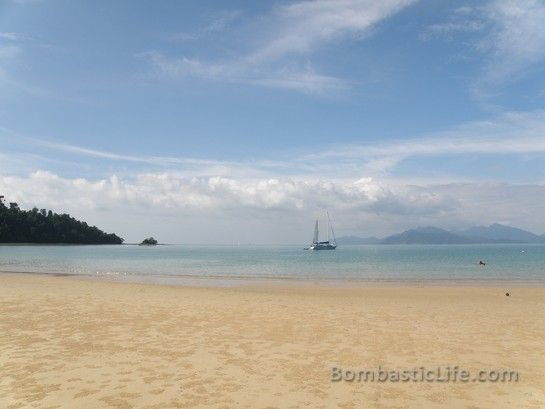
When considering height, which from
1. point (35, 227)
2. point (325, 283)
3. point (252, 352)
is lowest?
point (325, 283)

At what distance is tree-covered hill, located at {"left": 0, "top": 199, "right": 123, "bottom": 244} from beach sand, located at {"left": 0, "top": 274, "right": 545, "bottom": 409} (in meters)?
169

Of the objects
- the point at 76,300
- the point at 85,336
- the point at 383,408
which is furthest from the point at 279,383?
the point at 76,300

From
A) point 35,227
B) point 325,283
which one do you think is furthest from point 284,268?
point 35,227

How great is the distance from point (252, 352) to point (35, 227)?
188 m

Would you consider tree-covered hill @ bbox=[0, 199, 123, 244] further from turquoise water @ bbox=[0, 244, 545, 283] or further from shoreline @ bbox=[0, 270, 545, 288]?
shoreline @ bbox=[0, 270, 545, 288]

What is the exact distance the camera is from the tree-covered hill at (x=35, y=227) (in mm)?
161875

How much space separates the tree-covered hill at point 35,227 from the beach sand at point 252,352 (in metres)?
169

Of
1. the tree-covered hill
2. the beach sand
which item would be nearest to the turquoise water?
the beach sand

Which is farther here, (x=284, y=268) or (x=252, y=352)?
(x=284, y=268)

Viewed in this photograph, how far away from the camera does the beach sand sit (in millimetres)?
7531

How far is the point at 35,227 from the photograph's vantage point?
171 metres

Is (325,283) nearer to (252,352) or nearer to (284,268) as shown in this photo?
(284,268)

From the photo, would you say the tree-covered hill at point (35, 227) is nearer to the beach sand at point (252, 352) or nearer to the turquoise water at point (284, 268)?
the turquoise water at point (284, 268)

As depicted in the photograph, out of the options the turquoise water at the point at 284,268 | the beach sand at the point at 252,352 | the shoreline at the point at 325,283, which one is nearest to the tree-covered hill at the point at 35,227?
the turquoise water at the point at 284,268
